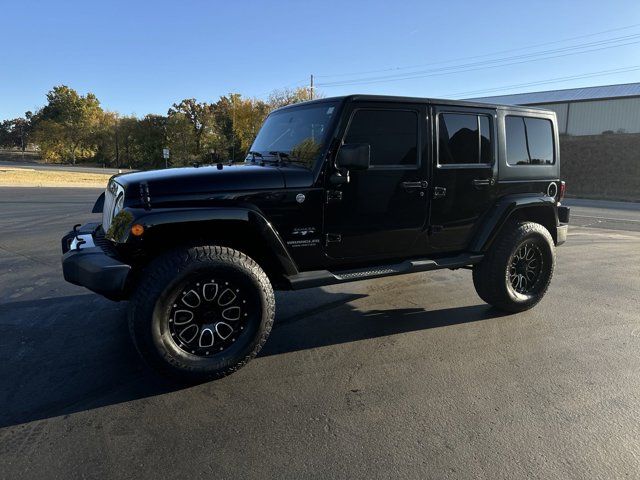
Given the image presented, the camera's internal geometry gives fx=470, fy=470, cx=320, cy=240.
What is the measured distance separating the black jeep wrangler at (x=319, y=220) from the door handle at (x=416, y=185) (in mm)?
13

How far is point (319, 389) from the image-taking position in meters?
3.29

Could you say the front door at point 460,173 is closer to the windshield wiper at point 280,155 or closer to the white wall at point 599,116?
the windshield wiper at point 280,155

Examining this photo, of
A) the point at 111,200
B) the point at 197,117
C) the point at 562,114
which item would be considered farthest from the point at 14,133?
the point at 111,200

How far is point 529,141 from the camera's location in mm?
5066

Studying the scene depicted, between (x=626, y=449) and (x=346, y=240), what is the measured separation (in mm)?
2307

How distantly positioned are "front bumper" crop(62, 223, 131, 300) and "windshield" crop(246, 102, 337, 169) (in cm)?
160

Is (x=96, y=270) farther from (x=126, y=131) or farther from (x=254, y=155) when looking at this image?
(x=126, y=131)

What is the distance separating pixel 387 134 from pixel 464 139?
0.92 metres

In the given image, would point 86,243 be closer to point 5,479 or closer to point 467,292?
point 5,479

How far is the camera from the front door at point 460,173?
14.3 feet

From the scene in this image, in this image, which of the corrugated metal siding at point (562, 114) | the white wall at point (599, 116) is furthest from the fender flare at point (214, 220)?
the corrugated metal siding at point (562, 114)

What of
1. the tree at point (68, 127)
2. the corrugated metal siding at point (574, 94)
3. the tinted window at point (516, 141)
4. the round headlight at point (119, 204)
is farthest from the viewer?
the tree at point (68, 127)

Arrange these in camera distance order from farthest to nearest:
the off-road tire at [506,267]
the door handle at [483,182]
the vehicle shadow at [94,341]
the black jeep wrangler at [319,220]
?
1. the off-road tire at [506,267]
2. the door handle at [483,182]
3. the black jeep wrangler at [319,220]
4. the vehicle shadow at [94,341]

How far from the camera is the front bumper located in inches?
124
